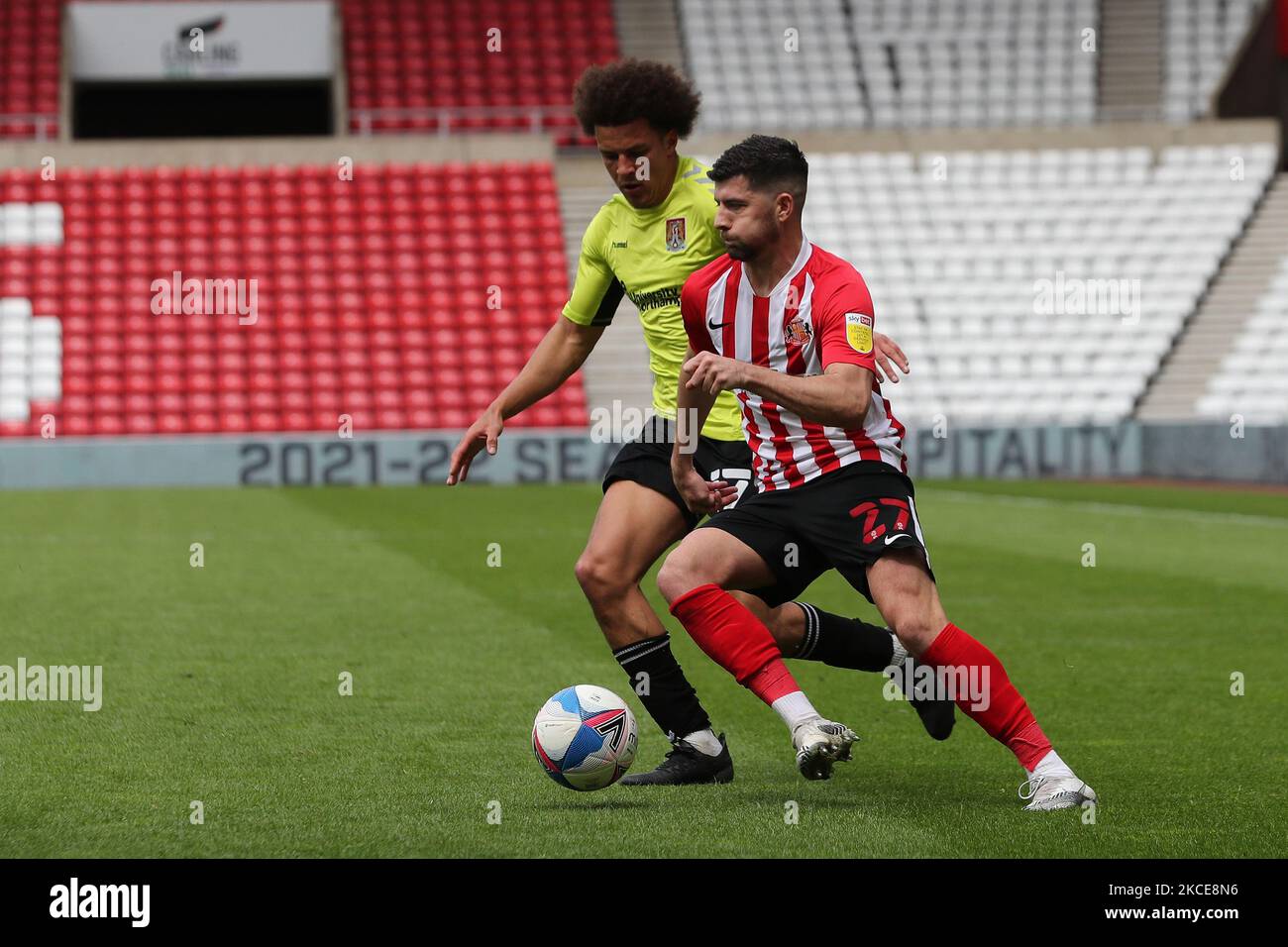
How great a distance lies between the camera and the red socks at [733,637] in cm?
527

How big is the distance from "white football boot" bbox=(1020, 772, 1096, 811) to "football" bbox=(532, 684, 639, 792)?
3.71ft

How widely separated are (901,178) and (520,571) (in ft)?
60.4

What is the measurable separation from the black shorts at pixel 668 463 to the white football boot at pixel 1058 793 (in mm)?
1252

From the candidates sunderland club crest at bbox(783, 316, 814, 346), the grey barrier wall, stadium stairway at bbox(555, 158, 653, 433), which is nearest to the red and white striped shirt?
sunderland club crest at bbox(783, 316, 814, 346)

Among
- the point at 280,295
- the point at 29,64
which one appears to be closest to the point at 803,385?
the point at 280,295

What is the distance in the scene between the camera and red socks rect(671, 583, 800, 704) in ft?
17.3

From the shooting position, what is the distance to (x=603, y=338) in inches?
1103

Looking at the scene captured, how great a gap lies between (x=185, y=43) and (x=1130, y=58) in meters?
15.5

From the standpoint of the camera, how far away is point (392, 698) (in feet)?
23.6

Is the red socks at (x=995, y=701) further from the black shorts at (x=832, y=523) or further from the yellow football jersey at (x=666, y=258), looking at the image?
the yellow football jersey at (x=666, y=258)

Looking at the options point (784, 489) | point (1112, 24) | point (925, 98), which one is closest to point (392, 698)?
point (784, 489)

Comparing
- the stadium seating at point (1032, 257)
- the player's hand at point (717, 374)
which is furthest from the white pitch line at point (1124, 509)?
the player's hand at point (717, 374)

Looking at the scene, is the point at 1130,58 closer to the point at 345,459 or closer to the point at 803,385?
the point at 345,459
